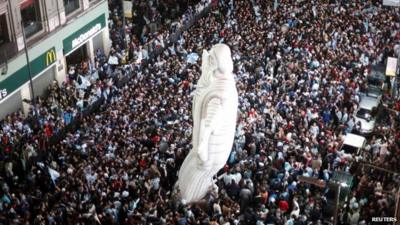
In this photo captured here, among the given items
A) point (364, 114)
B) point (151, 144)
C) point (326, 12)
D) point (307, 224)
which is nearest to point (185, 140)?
point (151, 144)

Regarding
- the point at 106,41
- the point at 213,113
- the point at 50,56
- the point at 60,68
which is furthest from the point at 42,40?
the point at 213,113

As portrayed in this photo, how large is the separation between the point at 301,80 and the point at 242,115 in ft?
13.9

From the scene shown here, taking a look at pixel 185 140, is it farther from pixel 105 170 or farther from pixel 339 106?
pixel 339 106

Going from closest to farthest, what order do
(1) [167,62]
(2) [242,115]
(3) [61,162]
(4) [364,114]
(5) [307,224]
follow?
(5) [307,224] < (3) [61,162] < (2) [242,115] < (4) [364,114] < (1) [167,62]

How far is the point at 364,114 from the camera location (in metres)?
A: 30.4

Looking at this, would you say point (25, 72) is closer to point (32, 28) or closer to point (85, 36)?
point (32, 28)

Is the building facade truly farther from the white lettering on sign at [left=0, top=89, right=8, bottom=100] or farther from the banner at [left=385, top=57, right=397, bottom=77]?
the banner at [left=385, top=57, right=397, bottom=77]

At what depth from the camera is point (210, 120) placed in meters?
20.7

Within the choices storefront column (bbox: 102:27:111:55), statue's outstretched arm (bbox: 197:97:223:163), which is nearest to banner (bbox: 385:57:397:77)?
statue's outstretched arm (bbox: 197:97:223:163)

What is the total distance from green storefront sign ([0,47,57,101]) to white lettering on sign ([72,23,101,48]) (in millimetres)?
1652

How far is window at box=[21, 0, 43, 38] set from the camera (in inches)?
1203

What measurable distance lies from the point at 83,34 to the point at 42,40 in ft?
10.9

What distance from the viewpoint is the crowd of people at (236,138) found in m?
22.2

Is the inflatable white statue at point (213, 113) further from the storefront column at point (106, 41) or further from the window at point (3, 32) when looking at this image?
the storefront column at point (106, 41)
